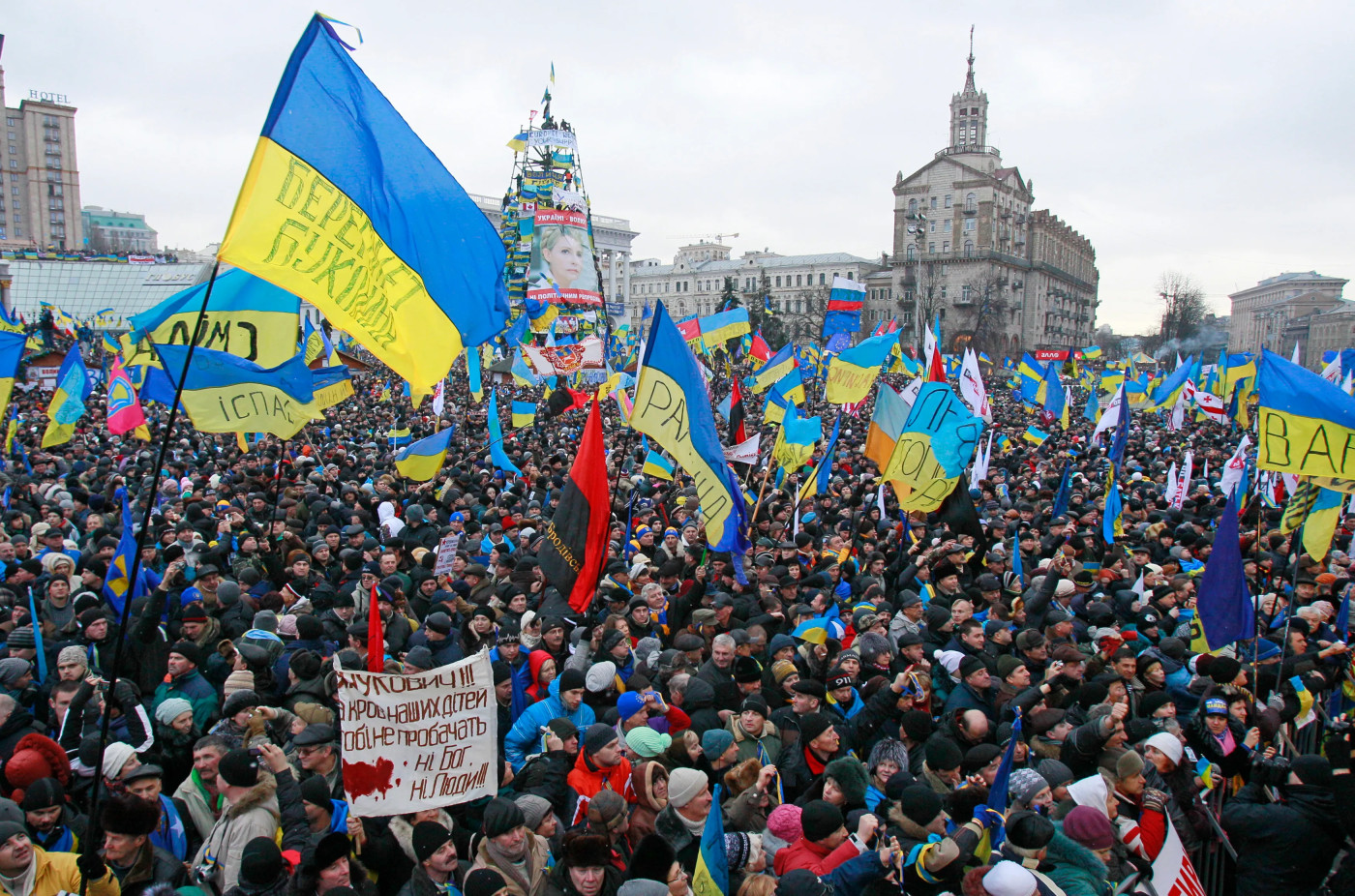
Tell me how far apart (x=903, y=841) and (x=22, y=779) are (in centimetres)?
375

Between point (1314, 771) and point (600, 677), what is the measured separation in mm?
3433

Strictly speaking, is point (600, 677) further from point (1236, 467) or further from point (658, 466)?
point (1236, 467)

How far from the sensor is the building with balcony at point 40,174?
3693 inches

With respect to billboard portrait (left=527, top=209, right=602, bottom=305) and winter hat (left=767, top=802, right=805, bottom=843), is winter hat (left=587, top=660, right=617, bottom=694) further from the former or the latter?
billboard portrait (left=527, top=209, right=602, bottom=305)

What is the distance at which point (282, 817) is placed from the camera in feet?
11.8

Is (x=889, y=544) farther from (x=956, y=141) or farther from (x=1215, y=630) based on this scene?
(x=956, y=141)

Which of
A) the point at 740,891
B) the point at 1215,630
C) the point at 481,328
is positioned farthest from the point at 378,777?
the point at 1215,630

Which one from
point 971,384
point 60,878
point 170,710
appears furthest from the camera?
point 971,384

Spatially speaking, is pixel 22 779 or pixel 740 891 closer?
pixel 740 891

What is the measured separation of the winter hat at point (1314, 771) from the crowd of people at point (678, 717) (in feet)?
0.05

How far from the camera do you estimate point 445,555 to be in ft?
26.4

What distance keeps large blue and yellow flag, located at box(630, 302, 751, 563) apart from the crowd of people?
37.7 inches

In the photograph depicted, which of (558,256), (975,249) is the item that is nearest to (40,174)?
(558,256)

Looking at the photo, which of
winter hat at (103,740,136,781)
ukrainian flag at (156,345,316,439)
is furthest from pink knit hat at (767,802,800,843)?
ukrainian flag at (156,345,316,439)
